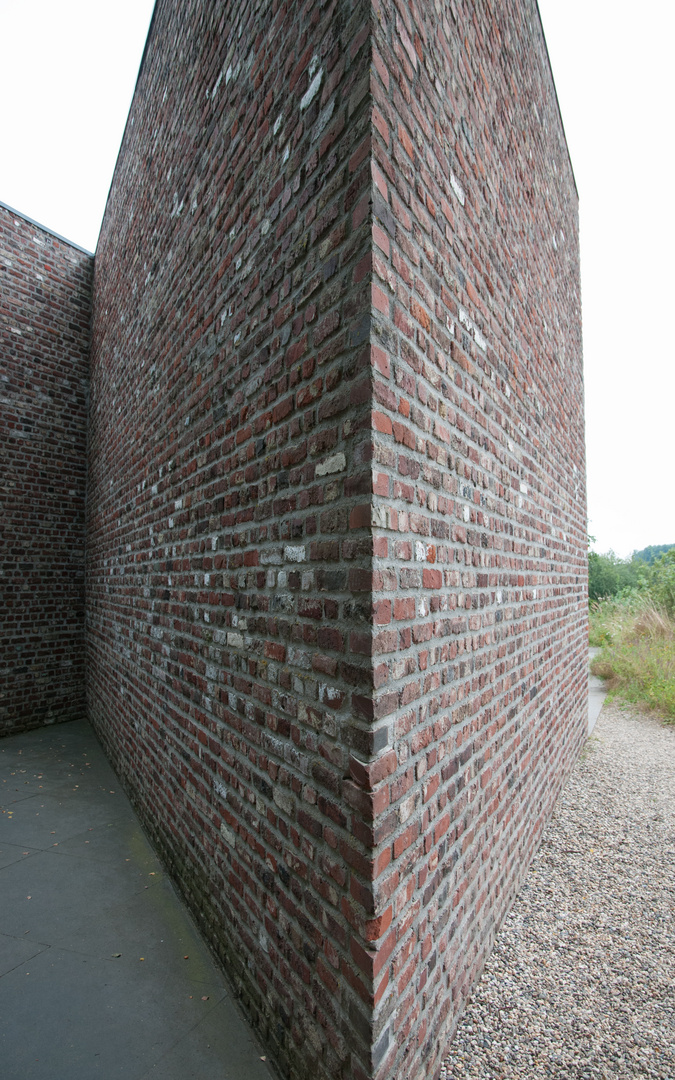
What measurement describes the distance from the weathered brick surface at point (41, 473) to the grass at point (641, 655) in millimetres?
7487

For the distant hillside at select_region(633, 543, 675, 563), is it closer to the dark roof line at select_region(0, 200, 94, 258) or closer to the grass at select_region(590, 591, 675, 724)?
the grass at select_region(590, 591, 675, 724)

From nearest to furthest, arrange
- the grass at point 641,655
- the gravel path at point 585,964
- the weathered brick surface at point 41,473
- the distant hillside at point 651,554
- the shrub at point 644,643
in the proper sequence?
the gravel path at point 585,964 → the weathered brick surface at point 41,473 → the grass at point 641,655 → the shrub at point 644,643 → the distant hillside at point 651,554

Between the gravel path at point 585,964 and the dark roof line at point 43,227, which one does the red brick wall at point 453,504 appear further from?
the dark roof line at point 43,227

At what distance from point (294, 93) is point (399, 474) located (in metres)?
1.44

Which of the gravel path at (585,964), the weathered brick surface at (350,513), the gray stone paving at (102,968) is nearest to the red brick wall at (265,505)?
the weathered brick surface at (350,513)

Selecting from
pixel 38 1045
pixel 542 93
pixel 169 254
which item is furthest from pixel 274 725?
pixel 542 93

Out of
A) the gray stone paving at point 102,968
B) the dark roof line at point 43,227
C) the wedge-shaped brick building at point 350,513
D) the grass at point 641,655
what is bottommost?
the gray stone paving at point 102,968

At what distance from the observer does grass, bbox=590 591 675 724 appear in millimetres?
6376

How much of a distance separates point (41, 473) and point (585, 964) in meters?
6.84

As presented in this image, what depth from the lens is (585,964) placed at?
2061 millimetres

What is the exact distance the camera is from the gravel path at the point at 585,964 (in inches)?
64.7

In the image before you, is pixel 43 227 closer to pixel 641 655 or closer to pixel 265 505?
pixel 265 505

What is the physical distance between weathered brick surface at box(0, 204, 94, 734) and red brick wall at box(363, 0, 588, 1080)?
5.71m

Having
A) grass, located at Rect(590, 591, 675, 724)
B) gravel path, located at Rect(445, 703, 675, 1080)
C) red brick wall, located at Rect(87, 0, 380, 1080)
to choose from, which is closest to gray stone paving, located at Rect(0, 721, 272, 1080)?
red brick wall, located at Rect(87, 0, 380, 1080)
